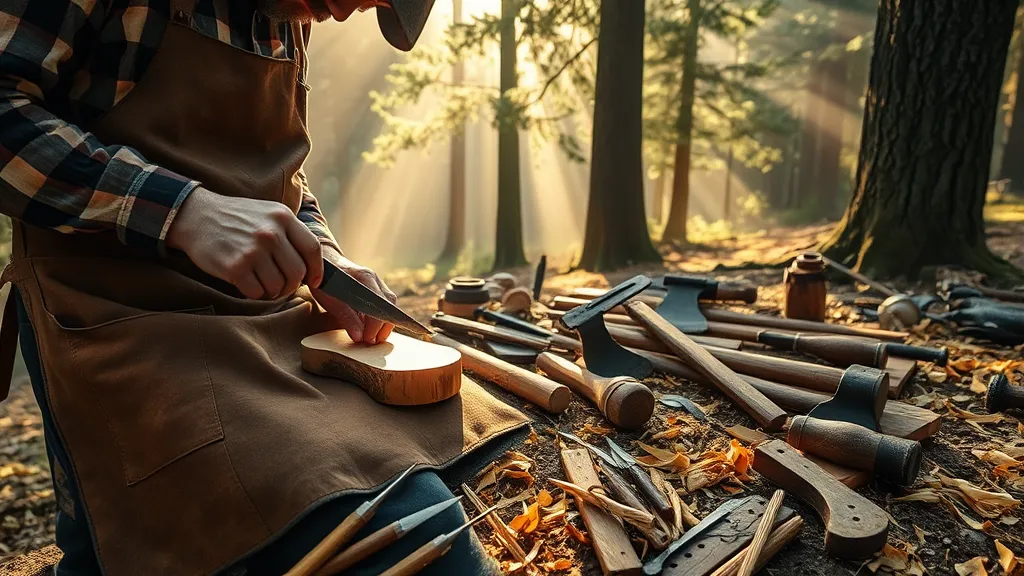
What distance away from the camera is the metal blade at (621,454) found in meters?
2.00

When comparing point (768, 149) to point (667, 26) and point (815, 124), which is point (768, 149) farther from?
point (815, 124)

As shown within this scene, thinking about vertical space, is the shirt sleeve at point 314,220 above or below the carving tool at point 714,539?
above

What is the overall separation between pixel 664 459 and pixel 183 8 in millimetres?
1958

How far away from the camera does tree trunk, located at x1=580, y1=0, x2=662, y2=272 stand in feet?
27.0

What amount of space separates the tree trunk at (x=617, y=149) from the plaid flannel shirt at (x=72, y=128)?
7.30 m

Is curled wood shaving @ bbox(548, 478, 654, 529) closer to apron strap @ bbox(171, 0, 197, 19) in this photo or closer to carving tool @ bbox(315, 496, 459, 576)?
carving tool @ bbox(315, 496, 459, 576)

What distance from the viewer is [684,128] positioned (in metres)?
13.3

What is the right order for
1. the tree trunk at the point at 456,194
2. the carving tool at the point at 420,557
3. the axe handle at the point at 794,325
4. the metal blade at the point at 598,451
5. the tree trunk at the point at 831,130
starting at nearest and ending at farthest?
the carving tool at the point at 420,557 → the metal blade at the point at 598,451 → the axe handle at the point at 794,325 → the tree trunk at the point at 456,194 → the tree trunk at the point at 831,130

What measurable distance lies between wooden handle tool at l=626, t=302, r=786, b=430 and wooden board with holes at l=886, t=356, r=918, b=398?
611 millimetres

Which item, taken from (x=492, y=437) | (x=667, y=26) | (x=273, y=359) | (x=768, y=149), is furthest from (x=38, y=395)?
(x=768, y=149)

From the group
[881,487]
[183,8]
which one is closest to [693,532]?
[881,487]

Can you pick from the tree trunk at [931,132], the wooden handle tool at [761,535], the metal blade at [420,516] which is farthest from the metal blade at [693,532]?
the tree trunk at [931,132]

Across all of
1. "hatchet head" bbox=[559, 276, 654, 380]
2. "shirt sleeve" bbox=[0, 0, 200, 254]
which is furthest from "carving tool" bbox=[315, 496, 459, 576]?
"hatchet head" bbox=[559, 276, 654, 380]

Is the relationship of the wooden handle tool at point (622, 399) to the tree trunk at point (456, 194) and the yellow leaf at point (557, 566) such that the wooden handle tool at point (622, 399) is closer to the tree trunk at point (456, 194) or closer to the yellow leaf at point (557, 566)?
the yellow leaf at point (557, 566)
